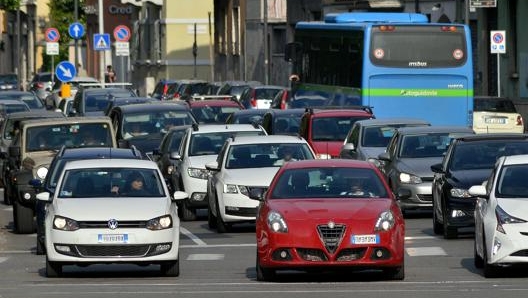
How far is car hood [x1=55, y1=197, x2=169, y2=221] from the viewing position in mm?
19625

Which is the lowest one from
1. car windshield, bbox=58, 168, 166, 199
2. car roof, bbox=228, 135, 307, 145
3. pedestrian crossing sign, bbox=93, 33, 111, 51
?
car windshield, bbox=58, 168, 166, 199

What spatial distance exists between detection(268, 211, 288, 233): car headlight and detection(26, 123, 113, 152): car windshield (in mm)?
10882

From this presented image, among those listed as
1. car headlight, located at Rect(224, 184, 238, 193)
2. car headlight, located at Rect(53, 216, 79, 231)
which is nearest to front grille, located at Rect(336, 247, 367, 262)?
car headlight, located at Rect(53, 216, 79, 231)

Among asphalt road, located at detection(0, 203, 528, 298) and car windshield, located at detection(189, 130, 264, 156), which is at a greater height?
car windshield, located at detection(189, 130, 264, 156)

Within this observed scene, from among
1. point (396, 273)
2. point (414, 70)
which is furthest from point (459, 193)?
point (414, 70)

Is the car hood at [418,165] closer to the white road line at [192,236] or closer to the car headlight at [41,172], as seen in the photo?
the white road line at [192,236]

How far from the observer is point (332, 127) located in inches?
1356

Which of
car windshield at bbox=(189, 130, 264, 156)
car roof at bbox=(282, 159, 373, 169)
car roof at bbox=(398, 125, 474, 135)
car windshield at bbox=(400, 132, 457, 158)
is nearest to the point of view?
car roof at bbox=(282, 159, 373, 169)

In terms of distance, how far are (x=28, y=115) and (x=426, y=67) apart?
8.74m

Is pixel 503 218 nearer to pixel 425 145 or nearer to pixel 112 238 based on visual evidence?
pixel 112 238

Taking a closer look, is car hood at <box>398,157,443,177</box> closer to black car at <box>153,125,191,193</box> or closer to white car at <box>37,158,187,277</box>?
black car at <box>153,125,191,193</box>

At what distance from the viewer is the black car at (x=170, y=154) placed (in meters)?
31.0

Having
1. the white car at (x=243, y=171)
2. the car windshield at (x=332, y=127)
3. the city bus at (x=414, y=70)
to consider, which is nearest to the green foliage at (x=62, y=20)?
the city bus at (x=414, y=70)

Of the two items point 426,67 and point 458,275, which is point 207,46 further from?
point 458,275
